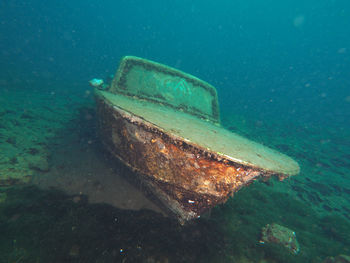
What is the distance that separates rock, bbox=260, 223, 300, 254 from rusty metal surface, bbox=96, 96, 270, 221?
1.35 metres

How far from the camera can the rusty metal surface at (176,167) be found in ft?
5.83

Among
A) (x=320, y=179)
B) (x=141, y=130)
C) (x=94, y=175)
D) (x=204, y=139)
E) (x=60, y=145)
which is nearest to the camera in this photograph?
(x=204, y=139)

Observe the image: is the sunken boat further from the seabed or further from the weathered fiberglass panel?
the weathered fiberglass panel

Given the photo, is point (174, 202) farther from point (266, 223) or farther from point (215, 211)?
point (266, 223)

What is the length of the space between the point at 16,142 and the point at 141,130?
131 inches

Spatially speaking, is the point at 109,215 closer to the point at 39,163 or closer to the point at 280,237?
the point at 39,163

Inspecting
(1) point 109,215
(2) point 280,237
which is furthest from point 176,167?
(2) point 280,237

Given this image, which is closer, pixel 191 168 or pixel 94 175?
pixel 191 168

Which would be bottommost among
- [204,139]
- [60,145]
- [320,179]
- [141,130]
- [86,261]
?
[60,145]

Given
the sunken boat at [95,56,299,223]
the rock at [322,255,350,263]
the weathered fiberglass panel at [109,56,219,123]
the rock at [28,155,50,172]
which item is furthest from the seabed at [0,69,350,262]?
the weathered fiberglass panel at [109,56,219,123]

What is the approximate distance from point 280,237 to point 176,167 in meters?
2.13

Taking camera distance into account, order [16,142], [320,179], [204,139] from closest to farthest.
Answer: [204,139]
[16,142]
[320,179]

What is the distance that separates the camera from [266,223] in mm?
3031

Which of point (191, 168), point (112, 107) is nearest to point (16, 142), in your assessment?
point (112, 107)
